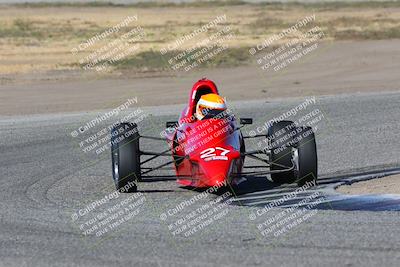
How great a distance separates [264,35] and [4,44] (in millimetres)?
12881

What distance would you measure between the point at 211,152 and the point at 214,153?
58 millimetres

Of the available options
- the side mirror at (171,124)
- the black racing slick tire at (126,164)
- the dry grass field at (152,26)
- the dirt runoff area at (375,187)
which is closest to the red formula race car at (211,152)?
the black racing slick tire at (126,164)

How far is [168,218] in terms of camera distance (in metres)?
12.3

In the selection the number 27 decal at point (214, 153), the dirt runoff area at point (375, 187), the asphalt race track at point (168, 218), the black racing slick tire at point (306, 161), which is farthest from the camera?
the black racing slick tire at point (306, 161)

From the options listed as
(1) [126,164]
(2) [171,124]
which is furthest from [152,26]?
(1) [126,164]

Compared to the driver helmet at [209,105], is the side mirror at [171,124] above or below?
below

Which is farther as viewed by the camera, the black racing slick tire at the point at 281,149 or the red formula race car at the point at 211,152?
the black racing slick tire at the point at 281,149

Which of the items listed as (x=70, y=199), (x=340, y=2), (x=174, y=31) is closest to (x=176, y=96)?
(x=70, y=199)

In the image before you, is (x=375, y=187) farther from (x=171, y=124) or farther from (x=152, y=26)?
(x=152, y=26)

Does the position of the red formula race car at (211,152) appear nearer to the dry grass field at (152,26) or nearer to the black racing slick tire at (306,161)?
the black racing slick tire at (306,161)

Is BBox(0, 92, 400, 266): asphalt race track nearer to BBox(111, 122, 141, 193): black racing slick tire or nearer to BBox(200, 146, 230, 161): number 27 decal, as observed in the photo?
BBox(111, 122, 141, 193): black racing slick tire

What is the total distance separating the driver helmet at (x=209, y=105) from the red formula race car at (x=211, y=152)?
0.02m

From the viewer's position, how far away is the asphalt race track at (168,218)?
10.1m

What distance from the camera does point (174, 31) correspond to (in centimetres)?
5656
